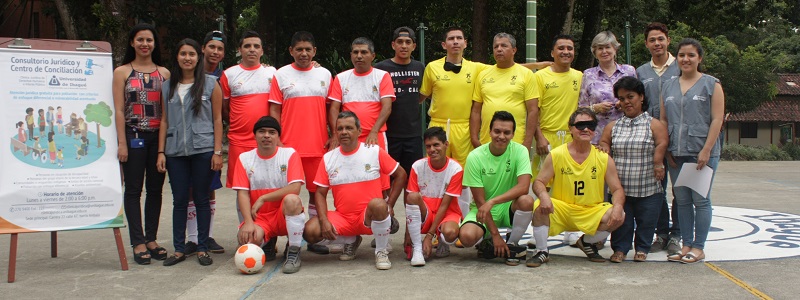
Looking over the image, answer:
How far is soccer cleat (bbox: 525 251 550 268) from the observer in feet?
17.9

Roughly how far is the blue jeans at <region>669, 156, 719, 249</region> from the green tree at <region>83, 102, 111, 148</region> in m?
4.31

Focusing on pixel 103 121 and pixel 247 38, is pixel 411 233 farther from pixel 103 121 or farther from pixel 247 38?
pixel 103 121

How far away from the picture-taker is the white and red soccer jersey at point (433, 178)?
5.82m

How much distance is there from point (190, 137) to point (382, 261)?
173 centimetres

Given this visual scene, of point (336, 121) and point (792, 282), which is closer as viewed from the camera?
point (792, 282)

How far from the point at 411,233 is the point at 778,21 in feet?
153

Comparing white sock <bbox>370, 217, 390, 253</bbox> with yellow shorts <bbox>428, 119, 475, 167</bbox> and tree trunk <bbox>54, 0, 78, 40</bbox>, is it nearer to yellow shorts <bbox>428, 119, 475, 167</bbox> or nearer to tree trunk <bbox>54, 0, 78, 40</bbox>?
yellow shorts <bbox>428, 119, 475, 167</bbox>

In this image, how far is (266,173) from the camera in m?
5.68

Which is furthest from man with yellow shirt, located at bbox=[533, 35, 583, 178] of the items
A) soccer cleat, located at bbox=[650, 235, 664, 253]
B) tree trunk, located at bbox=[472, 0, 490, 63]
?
tree trunk, located at bbox=[472, 0, 490, 63]

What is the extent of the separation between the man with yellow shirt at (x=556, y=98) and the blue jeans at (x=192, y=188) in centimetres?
275

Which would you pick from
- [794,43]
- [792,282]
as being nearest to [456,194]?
[792,282]

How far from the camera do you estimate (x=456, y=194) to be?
5.76 m

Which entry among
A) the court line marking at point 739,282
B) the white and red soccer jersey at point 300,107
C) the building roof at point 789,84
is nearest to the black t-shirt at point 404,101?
the white and red soccer jersey at point 300,107

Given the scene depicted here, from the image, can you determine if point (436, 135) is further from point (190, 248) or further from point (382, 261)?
point (190, 248)
